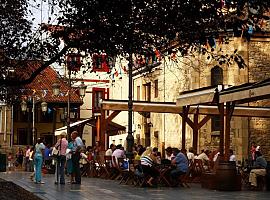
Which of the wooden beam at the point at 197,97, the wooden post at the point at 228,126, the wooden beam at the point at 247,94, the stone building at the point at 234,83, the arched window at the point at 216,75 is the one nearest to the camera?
the wooden beam at the point at 247,94

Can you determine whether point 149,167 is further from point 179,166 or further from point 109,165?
point 109,165

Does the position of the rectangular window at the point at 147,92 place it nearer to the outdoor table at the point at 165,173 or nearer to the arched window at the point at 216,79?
the arched window at the point at 216,79

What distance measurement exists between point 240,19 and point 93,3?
227 cm

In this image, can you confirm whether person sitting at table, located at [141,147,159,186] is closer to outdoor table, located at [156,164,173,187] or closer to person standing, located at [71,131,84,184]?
outdoor table, located at [156,164,173,187]

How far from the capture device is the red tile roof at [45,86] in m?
17.5

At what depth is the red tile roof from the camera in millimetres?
17484

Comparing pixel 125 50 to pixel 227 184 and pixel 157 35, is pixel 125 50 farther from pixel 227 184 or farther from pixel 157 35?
pixel 227 184

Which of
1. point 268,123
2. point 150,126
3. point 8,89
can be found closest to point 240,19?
point 8,89

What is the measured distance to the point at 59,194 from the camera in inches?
690

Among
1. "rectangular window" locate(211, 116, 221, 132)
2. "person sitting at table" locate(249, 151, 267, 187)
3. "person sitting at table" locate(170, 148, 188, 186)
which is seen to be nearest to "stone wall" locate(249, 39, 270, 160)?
"rectangular window" locate(211, 116, 221, 132)

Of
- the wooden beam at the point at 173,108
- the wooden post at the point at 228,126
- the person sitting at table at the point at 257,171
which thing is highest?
the wooden beam at the point at 173,108

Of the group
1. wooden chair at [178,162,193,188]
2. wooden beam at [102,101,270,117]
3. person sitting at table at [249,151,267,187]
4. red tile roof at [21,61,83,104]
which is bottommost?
wooden chair at [178,162,193,188]

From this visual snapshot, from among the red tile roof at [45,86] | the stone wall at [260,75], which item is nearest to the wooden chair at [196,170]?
the red tile roof at [45,86]

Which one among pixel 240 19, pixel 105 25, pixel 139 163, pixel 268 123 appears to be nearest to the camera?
pixel 240 19
